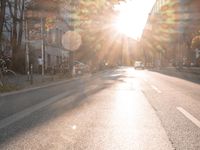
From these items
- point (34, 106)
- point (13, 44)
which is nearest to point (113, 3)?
point (13, 44)

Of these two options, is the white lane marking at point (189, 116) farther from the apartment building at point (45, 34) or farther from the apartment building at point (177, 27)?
the apartment building at point (177, 27)

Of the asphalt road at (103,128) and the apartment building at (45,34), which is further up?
the apartment building at (45,34)

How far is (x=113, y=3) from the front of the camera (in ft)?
83.8

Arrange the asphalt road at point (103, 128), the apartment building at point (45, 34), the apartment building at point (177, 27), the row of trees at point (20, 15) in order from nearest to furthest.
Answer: the asphalt road at point (103, 128), the row of trees at point (20, 15), the apartment building at point (45, 34), the apartment building at point (177, 27)

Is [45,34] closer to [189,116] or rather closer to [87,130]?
[189,116]

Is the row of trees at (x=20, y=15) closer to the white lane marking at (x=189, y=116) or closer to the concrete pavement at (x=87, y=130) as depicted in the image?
the concrete pavement at (x=87, y=130)

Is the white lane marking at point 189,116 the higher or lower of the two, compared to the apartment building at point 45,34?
lower

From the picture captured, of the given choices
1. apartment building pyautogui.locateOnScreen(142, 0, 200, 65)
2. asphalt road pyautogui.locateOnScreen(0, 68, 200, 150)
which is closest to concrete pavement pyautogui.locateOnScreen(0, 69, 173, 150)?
asphalt road pyautogui.locateOnScreen(0, 68, 200, 150)

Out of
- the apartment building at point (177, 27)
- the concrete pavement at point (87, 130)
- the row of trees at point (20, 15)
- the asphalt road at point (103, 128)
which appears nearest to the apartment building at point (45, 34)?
the row of trees at point (20, 15)

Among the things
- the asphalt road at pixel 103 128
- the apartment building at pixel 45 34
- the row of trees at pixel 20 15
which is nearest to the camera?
the asphalt road at pixel 103 128

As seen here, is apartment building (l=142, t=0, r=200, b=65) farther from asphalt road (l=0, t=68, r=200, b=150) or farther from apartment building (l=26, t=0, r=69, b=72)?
asphalt road (l=0, t=68, r=200, b=150)

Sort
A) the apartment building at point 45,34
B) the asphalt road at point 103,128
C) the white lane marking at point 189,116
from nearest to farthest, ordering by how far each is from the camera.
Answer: the asphalt road at point 103,128 < the white lane marking at point 189,116 < the apartment building at point 45,34

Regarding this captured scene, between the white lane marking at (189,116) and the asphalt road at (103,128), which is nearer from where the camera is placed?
the asphalt road at (103,128)

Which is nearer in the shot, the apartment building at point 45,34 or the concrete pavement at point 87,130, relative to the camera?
the concrete pavement at point 87,130
